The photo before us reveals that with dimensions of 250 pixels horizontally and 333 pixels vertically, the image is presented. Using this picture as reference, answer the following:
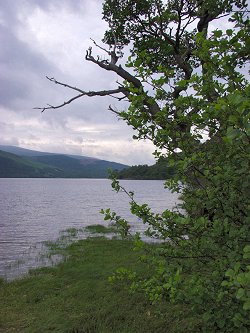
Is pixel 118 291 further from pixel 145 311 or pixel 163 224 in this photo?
pixel 163 224

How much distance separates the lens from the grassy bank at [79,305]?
8578 mm

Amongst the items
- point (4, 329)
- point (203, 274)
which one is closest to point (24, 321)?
point (4, 329)

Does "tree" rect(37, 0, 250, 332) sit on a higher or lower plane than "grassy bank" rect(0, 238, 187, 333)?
higher

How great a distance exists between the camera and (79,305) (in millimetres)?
10461

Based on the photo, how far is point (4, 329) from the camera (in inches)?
369

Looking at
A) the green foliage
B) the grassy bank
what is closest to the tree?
the green foliage

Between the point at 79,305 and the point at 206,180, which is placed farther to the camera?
the point at 79,305

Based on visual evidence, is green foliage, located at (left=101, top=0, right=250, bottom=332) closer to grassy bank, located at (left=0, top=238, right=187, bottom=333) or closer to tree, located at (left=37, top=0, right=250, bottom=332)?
tree, located at (left=37, top=0, right=250, bottom=332)

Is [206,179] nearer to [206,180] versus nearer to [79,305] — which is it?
[206,180]

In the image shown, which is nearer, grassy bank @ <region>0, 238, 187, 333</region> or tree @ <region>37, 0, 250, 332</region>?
tree @ <region>37, 0, 250, 332</region>

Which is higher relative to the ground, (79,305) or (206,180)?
(206,180)

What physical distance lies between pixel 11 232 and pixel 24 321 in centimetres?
2619

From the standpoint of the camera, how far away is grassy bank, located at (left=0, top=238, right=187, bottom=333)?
8.58 metres

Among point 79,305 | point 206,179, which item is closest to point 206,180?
point 206,179
